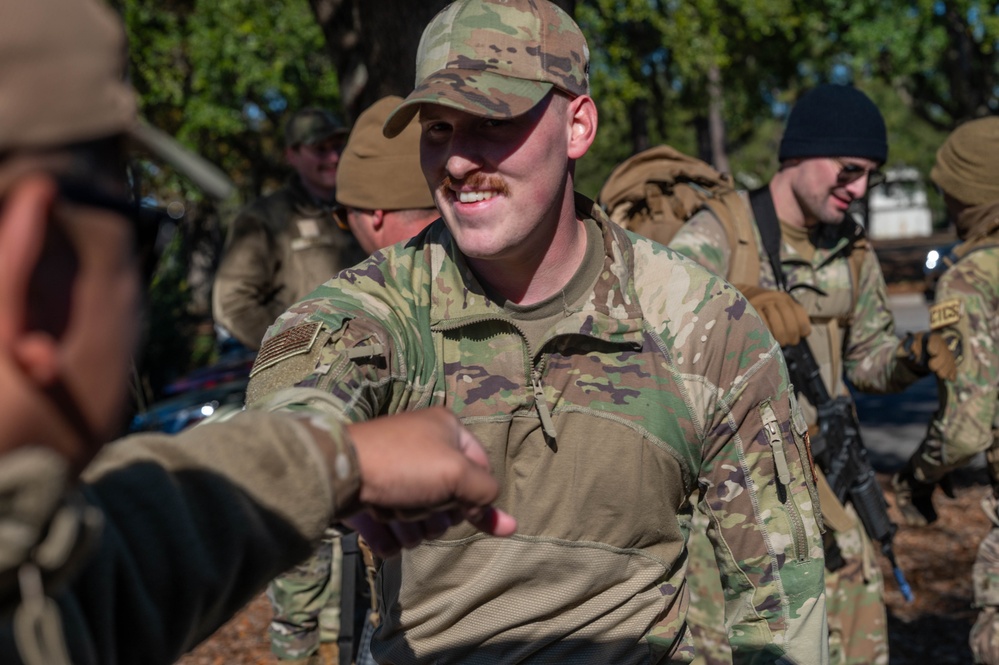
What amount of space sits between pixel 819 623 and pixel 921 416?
9.77 metres

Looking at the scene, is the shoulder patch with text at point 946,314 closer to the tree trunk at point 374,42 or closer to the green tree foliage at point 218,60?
the tree trunk at point 374,42

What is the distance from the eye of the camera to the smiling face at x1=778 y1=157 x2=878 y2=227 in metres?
4.84

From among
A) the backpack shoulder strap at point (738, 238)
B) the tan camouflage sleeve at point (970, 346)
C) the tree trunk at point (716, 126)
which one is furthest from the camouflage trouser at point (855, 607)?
the tree trunk at point (716, 126)

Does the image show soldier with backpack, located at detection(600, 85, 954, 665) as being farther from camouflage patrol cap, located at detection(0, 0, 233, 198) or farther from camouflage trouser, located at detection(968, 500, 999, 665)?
camouflage patrol cap, located at detection(0, 0, 233, 198)

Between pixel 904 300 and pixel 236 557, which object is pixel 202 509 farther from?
pixel 904 300

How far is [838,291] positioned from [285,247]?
3.11m

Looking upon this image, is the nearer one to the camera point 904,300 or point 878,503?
point 878,503

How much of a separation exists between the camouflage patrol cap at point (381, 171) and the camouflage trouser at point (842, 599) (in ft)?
5.85

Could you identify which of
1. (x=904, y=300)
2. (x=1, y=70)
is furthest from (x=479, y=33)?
(x=904, y=300)

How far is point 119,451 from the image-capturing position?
160 centimetres

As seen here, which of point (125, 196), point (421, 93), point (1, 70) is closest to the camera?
point (1, 70)

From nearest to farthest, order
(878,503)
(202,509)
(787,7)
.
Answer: (202,509)
(878,503)
(787,7)

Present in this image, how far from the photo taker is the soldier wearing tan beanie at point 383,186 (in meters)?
4.50

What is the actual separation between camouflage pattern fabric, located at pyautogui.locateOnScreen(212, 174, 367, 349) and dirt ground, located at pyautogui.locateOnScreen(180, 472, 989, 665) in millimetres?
1949
